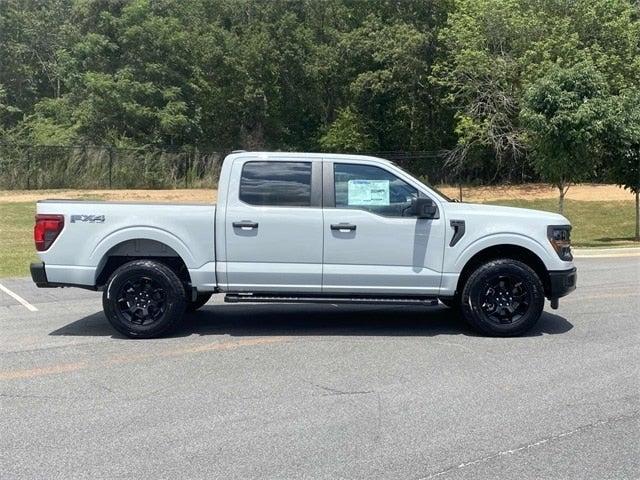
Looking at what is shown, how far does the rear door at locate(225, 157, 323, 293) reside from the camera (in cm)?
784

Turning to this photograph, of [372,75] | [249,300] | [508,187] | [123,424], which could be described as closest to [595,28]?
[508,187]

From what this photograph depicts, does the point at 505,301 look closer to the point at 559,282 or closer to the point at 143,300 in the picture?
the point at 559,282

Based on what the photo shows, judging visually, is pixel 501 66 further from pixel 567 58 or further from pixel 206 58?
pixel 206 58

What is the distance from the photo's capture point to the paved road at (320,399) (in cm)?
465

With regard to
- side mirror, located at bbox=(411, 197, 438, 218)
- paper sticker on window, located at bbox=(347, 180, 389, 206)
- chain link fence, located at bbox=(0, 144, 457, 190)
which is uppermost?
chain link fence, located at bbox=(0, 144, 457, 190)

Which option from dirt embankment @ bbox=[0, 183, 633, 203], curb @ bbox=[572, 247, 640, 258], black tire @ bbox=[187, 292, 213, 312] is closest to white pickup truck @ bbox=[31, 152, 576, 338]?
black tire @ bbox=[187, 292, 213, 312]

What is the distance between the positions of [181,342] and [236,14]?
42.0 metres

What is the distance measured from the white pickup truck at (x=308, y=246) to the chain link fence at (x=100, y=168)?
90.1 feet

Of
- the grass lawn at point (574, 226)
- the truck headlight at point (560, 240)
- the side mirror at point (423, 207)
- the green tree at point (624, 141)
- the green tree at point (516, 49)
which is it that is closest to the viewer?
the side mirror at point (423, 207)

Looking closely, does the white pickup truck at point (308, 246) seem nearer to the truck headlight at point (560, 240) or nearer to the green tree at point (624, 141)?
the truck headlight at point (560, 240)

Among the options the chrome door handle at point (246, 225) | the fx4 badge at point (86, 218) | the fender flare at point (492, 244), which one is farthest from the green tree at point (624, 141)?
the fx4 badge at point (86, 218)

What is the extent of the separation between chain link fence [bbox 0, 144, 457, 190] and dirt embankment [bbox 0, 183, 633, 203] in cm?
121

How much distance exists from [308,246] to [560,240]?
2.77 meters

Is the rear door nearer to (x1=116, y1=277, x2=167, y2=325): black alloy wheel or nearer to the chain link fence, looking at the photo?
(x1=116, y1=277, x2=167, y2=325): black alloy wheel
